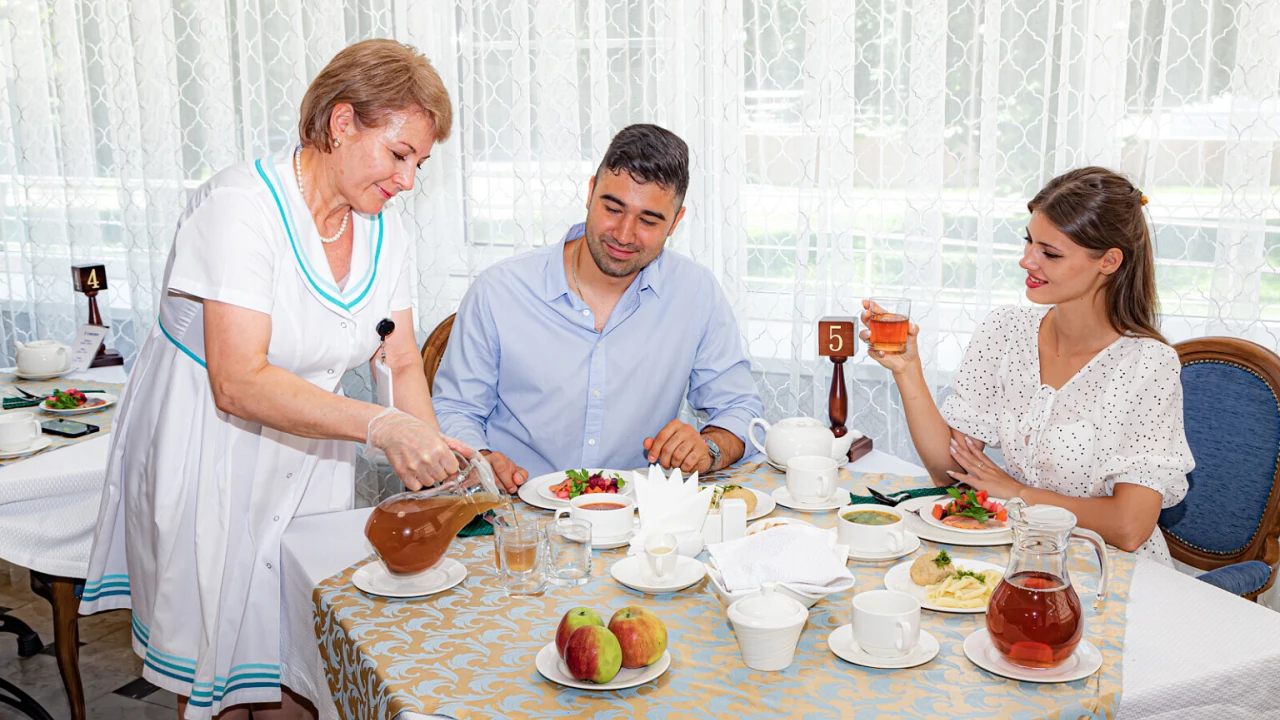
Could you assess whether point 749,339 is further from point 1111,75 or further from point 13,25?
point 13,25

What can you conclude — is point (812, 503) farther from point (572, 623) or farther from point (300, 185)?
point (300, 185)

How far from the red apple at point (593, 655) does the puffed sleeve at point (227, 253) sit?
2.66 feet

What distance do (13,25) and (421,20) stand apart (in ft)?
5.89

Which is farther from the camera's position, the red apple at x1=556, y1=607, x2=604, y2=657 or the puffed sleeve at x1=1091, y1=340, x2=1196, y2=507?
the puffed sleeve at x1=1091, y1=340, x2=1196, y2=507

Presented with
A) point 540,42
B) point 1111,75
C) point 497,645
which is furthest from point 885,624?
point 540,42

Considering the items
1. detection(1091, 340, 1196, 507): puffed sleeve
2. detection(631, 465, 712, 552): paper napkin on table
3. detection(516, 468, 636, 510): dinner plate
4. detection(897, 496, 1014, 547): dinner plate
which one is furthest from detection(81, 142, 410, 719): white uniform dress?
detection(1091, 340, 1196, 507): puffed sleeve

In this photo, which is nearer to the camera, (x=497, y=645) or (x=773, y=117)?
(x=497, y=645)

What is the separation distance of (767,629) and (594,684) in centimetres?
21

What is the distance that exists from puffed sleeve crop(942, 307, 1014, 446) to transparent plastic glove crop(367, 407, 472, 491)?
3.86 feet

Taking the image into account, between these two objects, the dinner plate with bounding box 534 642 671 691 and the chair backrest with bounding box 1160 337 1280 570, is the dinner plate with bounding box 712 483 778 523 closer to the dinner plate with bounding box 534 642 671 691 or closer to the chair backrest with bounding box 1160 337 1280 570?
the dinner plate with bounding box 534 642 671 691

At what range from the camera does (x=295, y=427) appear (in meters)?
1.68

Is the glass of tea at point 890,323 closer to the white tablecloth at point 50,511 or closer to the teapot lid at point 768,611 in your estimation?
the teapot lid at point 768,611

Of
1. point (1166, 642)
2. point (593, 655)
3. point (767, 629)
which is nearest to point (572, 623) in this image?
point (593, 655)

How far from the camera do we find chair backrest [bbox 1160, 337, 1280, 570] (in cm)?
209
